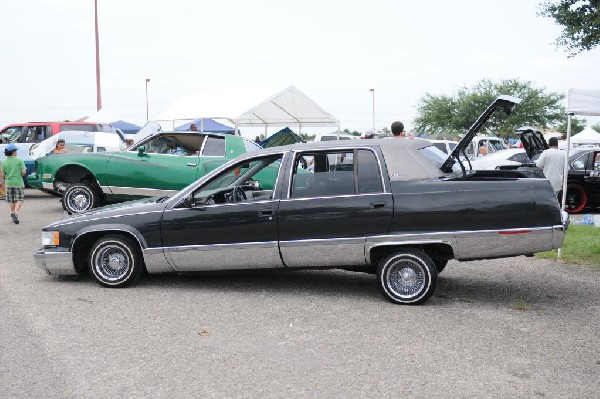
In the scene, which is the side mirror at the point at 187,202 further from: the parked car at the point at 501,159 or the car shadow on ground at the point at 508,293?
the parked car at the point at 501,159

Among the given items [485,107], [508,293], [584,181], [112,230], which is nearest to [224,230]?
[112,230]

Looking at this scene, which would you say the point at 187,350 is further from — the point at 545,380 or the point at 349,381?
the point at 545,380

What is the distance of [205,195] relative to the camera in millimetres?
7605

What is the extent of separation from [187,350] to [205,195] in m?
2.49

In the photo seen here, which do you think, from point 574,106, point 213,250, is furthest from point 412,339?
point 574,106

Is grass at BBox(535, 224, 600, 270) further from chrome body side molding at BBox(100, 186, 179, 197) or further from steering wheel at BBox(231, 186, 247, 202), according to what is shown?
chrome body side molding at BBox(100, 186, 179, 197)

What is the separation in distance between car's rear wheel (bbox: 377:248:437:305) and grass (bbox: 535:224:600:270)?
3.35 m

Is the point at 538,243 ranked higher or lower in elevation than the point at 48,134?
lower

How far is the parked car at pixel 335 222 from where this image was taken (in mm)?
6711

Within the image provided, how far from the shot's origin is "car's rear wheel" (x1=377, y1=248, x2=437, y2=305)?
6828mm

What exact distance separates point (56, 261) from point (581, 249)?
7.17 meters

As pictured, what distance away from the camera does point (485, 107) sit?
52625mm

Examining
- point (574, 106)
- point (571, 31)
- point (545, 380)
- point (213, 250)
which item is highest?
point (571, 31)

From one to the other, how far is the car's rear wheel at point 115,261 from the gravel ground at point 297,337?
0.62 feet
